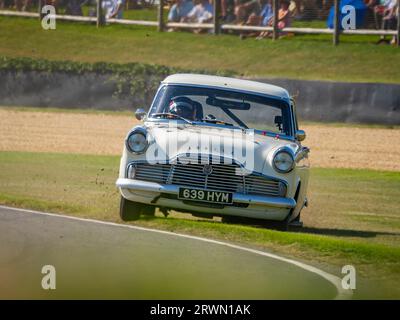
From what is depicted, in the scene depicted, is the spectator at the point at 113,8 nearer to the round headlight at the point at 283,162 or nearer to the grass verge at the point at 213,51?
the grass verge at the point at 213,51

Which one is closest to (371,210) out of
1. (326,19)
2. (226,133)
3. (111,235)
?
(226,133)

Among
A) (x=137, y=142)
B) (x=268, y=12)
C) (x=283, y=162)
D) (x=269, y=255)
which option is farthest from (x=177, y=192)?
(x=268, y=12)

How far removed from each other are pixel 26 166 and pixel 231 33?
1530cm

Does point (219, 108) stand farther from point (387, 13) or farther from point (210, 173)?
point (387, 13)

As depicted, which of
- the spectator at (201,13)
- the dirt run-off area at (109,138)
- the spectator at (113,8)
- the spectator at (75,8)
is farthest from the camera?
the spectator at (75,8)

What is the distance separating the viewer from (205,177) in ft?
32.8

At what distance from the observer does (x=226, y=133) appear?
34.6 feet

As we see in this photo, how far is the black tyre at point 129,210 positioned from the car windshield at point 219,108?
1.06 meters

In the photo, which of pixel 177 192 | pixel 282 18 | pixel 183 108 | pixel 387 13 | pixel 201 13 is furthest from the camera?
pixel 201 13

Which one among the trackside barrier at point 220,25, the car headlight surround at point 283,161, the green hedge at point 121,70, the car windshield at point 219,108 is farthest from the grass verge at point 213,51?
the car headlight surround at point 283,161

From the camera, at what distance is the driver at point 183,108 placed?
11.1 metres

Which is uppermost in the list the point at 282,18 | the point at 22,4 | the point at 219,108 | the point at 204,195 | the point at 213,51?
the point at 22,4

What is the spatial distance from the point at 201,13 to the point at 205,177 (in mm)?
20877
